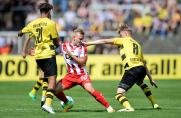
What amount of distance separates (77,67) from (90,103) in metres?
2.99

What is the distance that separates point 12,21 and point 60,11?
236cm

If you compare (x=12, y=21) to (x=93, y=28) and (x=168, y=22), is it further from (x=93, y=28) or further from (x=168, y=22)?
(x=168, y=22)

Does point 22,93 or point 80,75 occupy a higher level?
point 80,75

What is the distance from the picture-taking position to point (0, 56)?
29.5 m

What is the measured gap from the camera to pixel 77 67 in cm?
1606

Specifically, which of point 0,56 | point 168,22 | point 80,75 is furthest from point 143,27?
point 80,75

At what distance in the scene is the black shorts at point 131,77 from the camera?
16434mm

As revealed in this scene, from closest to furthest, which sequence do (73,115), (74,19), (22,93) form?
(73,115)
(22,93)
(74,19)

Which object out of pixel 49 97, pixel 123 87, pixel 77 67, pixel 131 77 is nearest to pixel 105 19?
pixel 131 77

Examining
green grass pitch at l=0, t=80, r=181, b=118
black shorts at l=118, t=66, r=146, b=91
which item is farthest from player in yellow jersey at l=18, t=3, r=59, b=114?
black shorts at l=118, t=66, r=146, b=91

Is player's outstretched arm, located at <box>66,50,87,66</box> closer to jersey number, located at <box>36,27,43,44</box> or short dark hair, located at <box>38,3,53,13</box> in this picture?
jersey number, located at <box>36,27,43,44</box>

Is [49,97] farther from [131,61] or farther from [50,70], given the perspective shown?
[131,61]

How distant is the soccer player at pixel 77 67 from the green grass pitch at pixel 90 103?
1.31ft

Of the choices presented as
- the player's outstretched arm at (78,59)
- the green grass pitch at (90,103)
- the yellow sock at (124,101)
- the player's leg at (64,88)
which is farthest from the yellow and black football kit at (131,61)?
the player's leg at (64,88)
